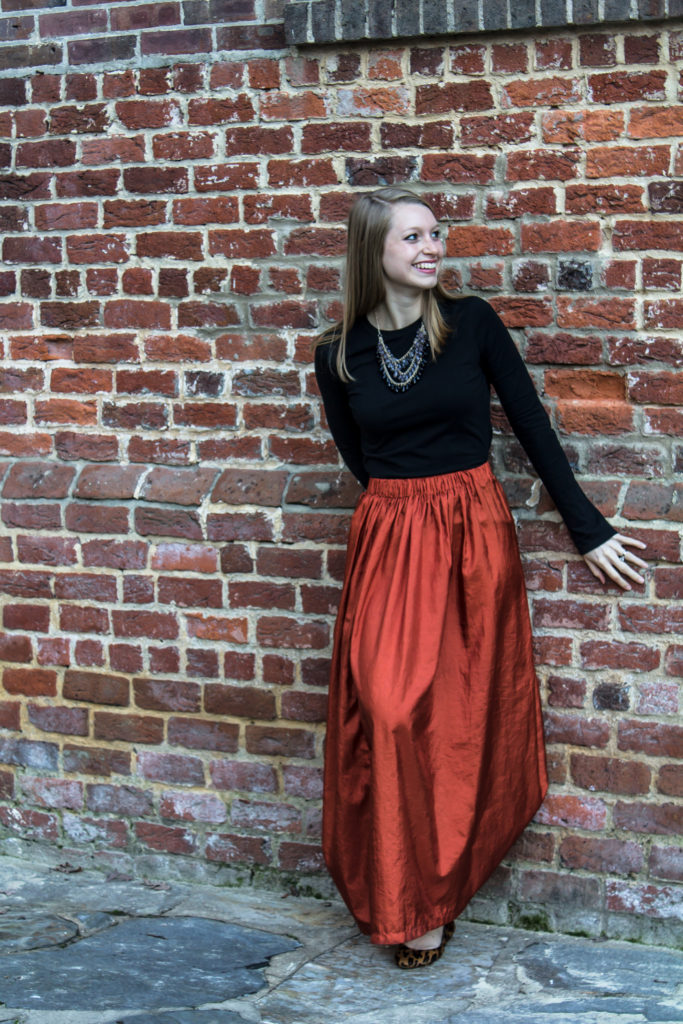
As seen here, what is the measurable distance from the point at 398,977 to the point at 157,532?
1464 mm

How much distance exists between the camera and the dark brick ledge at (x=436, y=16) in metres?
2.92

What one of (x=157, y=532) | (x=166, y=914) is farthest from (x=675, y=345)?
(x=166, y=914)

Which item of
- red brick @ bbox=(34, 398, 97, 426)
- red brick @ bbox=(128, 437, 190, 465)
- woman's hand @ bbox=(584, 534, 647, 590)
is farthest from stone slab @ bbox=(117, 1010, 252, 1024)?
red brick @ bbox=(34, 398, 97, 426)

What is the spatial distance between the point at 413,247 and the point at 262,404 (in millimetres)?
760

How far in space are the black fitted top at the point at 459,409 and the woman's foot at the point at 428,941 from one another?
3.68ft

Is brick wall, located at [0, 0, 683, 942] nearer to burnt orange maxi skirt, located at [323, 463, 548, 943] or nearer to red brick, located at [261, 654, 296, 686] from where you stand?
red brick, located at [261, 654, 296, 686]

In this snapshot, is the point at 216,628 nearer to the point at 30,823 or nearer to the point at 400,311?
the point at 30,823

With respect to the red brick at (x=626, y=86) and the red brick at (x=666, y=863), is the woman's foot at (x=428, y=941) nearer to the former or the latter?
the red brick at (x=666, y=863)

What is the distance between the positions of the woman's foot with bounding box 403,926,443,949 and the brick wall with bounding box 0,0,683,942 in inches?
11.5

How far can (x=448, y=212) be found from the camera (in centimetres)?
317

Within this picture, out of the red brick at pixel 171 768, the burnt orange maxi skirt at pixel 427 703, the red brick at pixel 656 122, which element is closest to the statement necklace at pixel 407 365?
the burnt orange maxi skirt at pixel 427 703

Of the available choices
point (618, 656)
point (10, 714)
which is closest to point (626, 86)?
point (618, 656)

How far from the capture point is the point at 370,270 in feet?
9.73

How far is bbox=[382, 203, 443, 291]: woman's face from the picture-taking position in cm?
289
